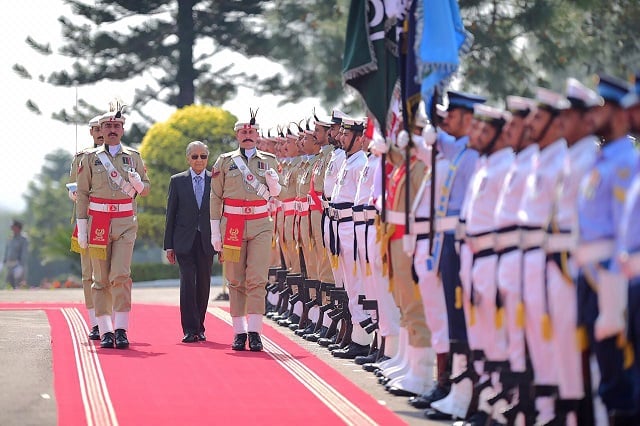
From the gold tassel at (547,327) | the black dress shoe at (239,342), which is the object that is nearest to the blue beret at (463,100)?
the gold tassel at (547,327)

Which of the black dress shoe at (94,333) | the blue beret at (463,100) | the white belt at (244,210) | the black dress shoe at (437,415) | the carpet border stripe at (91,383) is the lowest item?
the black dress shoe at (437,415)

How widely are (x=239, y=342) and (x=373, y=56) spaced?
383 centimetres

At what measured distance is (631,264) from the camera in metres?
8.18

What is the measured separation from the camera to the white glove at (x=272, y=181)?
54.4 ft

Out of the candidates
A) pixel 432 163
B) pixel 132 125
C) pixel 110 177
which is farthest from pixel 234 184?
pixel 132 125

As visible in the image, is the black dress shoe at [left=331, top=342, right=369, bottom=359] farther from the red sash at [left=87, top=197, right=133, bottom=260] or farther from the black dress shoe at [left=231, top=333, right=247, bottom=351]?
the red sash at [left=87, top=197, right=133, bottom=260]

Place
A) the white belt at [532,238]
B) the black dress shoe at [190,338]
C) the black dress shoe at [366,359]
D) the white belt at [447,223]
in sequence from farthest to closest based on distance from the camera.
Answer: the black dress shoe at [190,338] < the black dress shoe at [366,359] < the white belt at [447,223] < the white belt at [532,238]

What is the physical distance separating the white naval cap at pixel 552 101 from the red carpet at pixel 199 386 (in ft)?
8.51

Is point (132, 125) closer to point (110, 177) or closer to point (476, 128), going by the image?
point (110, 177)

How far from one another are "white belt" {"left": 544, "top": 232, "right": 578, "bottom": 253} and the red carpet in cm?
213

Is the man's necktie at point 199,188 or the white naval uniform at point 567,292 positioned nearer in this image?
the white naval uniform at point 567,292

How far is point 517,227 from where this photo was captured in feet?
32.9

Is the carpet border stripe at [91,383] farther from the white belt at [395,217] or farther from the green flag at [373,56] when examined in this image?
Result: the green flag at [373,56]

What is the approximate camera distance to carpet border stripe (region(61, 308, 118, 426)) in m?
11.2
